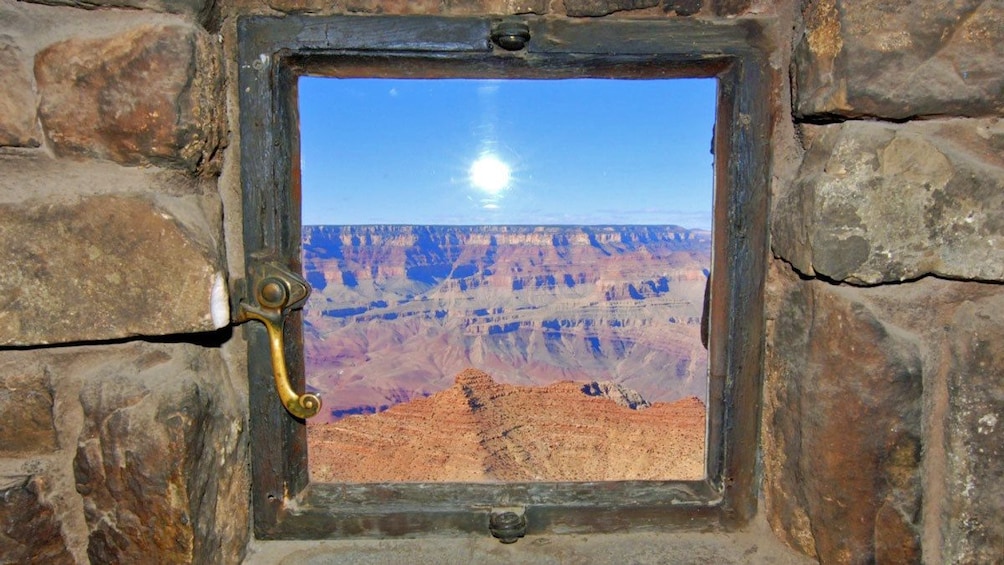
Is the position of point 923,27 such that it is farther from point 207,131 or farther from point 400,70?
point 207,131

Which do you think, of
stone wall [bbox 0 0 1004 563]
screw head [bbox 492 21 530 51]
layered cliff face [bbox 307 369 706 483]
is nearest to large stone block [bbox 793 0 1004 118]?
stone wall [bbox 0 0 1004 563]

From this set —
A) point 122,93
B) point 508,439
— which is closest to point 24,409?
point 122,93

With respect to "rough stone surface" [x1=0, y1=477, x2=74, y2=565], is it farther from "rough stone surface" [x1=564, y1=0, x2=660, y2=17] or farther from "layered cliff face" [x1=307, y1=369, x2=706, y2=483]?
"layered cliff face" [x1=307, y1=369, x2=706, y2=483]

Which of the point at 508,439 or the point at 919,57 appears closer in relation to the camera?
the point at 919,57

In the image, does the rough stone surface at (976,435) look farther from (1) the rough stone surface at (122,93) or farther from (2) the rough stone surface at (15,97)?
(2) the rough stone surface at (15,97)

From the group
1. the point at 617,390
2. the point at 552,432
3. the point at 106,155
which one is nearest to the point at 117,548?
the point at 106,155

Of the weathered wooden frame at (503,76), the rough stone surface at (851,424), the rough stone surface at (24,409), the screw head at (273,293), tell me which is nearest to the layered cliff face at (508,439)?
the weathered wooden frame at (503,76)

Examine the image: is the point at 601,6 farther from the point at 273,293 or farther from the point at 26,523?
the point at 26,523
